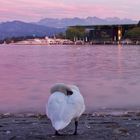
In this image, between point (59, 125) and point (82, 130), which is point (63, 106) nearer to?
point (59, 125)

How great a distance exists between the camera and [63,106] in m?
11.0

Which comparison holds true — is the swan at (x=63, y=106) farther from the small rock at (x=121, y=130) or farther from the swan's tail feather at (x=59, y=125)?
the small rock at (x=121, y=130)

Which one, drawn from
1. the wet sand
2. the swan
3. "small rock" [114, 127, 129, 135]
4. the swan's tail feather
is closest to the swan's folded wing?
the swan

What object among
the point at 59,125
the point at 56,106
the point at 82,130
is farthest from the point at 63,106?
the point at 82,130

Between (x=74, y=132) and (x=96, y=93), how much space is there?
52.7 ft

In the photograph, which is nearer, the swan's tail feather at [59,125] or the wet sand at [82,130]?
the swan's tail feather at [59,125]

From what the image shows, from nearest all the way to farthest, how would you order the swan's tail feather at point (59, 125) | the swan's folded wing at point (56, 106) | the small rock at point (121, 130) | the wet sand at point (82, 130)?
the swan's tail feather at point (59, 125), the swan's folded wing at point (56, 106), the wet sand at point (82, 130), the small rock at point (121, 130)

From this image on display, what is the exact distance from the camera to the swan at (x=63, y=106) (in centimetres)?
1088

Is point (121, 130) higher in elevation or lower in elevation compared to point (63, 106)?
lower

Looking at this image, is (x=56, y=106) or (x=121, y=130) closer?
(x=56, y=106)

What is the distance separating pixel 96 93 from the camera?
2786 centimetres

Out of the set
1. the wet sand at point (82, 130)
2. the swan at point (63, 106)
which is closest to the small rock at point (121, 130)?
the wet sand at point (82, 130)

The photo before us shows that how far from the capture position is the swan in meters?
10.9

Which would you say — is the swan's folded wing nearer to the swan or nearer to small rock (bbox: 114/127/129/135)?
the swan
